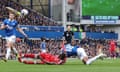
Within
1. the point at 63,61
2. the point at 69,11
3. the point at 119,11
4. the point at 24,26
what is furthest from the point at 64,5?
the point at 63,61

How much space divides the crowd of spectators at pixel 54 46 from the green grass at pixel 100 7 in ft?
15.5

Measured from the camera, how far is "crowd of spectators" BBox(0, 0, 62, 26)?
47.2 metres

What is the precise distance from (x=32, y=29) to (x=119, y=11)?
11.5 metres

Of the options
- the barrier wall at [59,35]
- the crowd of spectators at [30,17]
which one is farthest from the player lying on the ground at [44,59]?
the crowd of spectators at [30,17]

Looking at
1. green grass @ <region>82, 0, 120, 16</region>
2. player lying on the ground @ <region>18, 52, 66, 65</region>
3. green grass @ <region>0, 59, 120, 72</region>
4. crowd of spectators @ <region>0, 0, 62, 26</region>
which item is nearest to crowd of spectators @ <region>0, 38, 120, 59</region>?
crowd of spectators @ <region>0, 0, 62, 26</region>

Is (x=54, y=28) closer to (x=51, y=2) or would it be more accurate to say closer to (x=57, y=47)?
(x=57, y=47)

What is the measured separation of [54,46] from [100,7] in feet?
37.6

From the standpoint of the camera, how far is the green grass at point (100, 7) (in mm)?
53062

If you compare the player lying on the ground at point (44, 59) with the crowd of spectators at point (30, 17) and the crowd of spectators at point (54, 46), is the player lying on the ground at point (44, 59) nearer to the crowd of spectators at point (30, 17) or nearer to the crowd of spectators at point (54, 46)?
the crowd of spectators at point (54, 46)

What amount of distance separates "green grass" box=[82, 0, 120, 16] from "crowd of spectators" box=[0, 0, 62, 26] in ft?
13.0

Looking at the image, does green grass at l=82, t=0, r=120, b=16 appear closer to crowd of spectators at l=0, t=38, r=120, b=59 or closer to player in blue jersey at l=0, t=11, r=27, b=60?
crowd of spectators at l=0, t=38, r=120, b=59

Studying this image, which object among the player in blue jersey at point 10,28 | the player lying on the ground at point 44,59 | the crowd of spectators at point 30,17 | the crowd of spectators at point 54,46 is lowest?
the crowd of spectators at point 54,46

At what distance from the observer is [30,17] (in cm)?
4916

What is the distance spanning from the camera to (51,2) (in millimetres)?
56031
